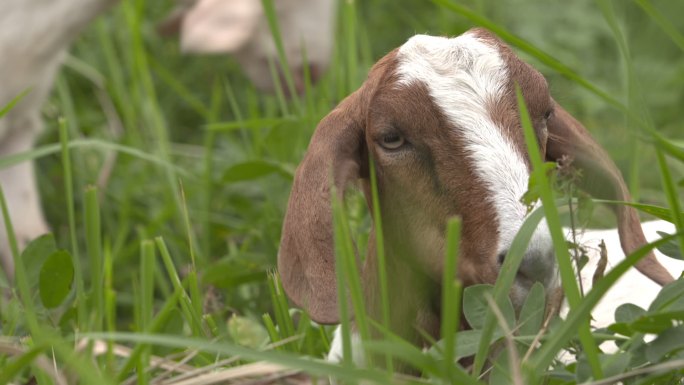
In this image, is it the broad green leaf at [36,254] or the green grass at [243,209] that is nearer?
the green grass at [243,209]

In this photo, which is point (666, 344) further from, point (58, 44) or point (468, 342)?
point (58, 44)

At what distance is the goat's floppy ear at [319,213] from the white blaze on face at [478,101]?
5.8 inches

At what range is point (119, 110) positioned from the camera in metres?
4.60

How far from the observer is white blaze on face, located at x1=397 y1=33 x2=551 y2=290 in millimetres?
1983

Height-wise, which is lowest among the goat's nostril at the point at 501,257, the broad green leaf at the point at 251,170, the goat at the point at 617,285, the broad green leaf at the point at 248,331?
the broad green leaf at the point at 248,331

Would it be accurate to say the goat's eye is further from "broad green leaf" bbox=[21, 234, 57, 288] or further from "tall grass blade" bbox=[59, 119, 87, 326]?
"broad green leaf" bbox=[21, 234, 57, 288]

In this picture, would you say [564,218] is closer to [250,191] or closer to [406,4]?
[250,191]

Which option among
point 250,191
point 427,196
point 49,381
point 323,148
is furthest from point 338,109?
point 250,191

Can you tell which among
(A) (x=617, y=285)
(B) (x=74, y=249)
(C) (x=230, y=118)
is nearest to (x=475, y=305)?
(B) (x=74, y=249)

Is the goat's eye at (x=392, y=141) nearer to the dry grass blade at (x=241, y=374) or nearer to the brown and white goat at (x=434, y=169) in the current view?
the brown and white goat at (x=434, y=169)

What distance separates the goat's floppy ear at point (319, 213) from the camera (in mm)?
2107

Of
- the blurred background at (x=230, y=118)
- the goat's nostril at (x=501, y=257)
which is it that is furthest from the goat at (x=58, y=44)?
the goat's nostril at (x=501, y=257)

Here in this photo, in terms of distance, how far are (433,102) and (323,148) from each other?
212 mm

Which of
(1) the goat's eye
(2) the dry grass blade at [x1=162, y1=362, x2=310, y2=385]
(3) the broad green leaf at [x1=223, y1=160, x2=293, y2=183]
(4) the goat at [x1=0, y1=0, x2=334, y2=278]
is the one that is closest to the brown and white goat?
(1) the goat's eye
